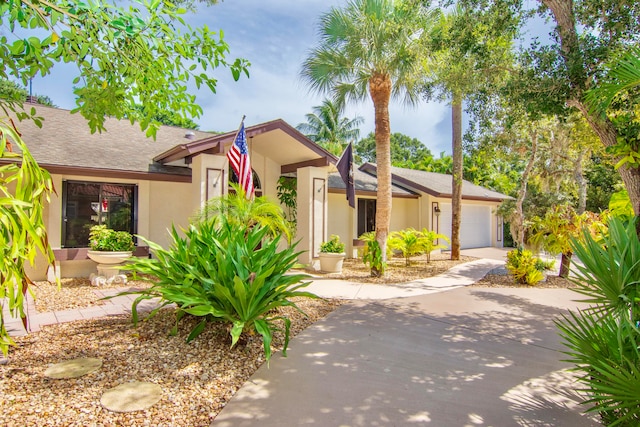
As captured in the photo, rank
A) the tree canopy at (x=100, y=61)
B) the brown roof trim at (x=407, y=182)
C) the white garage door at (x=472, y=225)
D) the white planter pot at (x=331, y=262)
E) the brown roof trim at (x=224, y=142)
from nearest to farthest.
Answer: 1. the tree canopy at (x=100, y=61)
2. the brown roof trim at (x=224, y=142)
3. the white planter pot at (x=331, y=262)
4. the brown roof trim at (x=407, y=182)
5. the white garage door at (x=472, y=225)

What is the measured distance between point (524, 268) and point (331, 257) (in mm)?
5586

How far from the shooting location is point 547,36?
6531 millimetres

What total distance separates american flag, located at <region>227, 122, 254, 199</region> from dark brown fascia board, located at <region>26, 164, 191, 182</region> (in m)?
2.62

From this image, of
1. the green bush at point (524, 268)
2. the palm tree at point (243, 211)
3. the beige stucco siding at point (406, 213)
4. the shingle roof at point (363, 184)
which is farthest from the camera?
the beige stucco siding at point (406, 213)

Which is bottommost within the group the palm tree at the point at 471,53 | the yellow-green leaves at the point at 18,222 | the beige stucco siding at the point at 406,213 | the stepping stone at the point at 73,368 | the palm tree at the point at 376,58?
the stepping stone at the point at 73,368

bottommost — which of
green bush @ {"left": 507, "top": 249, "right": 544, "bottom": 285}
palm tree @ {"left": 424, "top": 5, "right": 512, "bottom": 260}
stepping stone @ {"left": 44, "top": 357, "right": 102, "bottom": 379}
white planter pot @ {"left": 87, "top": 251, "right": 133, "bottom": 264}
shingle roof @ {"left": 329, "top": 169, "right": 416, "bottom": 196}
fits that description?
stepping stone @ {"left": 44, "top": 357, "right": 102, "bottom": 379}

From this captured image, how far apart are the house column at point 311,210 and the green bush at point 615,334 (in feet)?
30.7

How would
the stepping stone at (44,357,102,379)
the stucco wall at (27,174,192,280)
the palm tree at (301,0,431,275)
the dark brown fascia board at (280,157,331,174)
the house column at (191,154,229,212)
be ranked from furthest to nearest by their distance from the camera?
the dark brown fascia board at (280,157,331,174)
the palm tree at (301,0,431,275)
the house column at (191,154,229,212)
the stucco wall at (27,174,192,280)
the stepping stone at (44,357,102,379)

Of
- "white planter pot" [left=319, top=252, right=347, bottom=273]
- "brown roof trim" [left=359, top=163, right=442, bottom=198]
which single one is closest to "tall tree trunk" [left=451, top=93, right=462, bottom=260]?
"brown roof trim" [left=359, top=163, right=442, bottom=198]

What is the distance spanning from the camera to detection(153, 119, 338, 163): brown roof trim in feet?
→ 32.0

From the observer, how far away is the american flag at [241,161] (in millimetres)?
9109

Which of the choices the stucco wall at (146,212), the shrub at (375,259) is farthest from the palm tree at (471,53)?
the stucco wall at (146,212)

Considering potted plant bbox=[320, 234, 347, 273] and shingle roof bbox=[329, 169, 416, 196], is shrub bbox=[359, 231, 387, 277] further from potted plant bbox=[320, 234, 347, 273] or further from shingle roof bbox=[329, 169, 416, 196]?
shingle roof bbox=[329, 169, 416, 196]

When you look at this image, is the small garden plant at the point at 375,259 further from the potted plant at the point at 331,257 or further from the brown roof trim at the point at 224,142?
the brown roof trim at the point at 224,142
